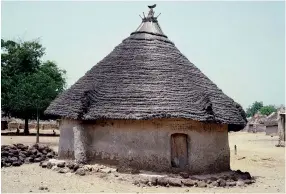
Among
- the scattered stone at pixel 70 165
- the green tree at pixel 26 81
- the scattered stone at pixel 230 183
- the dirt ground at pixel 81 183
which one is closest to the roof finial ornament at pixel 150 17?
the scattered stone at pixel 70 165

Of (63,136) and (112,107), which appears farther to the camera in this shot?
(63,136)

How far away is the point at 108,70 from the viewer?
609 inches

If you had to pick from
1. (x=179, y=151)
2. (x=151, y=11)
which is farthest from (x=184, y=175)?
(x=151, y=11)

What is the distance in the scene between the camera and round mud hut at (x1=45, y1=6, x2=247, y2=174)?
1330cm

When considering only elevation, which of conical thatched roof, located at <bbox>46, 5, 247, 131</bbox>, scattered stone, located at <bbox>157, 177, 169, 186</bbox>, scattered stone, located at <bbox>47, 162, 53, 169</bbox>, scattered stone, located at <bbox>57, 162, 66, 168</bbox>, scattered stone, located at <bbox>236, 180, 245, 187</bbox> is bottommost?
scattered stone, located at <bbox>236, 180, 245, 187</bbox>

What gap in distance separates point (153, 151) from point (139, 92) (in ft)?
7.66

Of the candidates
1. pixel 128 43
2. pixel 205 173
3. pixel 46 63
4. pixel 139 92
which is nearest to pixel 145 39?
pixel 128 43

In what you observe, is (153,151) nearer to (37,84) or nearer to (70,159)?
(70,159)

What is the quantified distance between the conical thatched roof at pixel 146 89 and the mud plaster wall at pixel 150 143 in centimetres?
50

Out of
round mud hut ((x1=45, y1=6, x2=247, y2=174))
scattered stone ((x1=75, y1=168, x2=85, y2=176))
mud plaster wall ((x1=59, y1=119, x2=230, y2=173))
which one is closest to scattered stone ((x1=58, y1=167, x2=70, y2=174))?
scattered stone ((x1=75, y1=168, x2=85, y2=176))

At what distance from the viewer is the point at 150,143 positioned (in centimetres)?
1330

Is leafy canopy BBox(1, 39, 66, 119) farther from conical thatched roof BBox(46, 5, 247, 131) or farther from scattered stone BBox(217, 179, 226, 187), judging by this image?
scattered stone BBox(217, 179, 226, 187)

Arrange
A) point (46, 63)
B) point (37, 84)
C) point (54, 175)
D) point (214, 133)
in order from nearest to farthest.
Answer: point (54, 175)
point (214, 133)
point (37, 84)
point (46, 63)

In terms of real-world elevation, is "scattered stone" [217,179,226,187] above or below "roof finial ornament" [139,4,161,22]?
below
